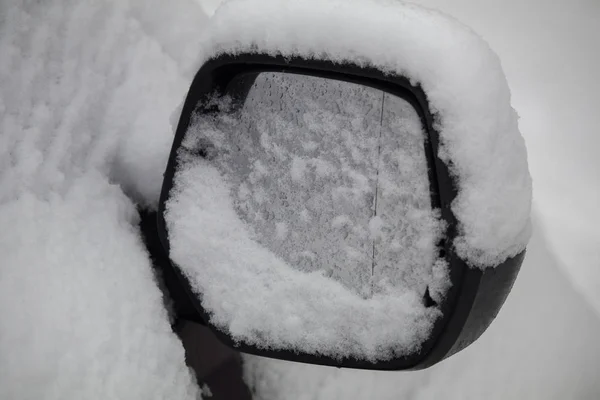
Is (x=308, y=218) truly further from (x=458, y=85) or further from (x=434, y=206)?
(x=458, y=85)

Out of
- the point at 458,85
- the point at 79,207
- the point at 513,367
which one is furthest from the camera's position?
the point at 513,367

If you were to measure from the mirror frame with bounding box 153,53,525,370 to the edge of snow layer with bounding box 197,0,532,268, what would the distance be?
0.04ft

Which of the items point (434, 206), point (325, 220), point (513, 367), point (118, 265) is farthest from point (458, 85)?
point (513, 367)

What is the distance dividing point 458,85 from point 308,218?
0.42 metres

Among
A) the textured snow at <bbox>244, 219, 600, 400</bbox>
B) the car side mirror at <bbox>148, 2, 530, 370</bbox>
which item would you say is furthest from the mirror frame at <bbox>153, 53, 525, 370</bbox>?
the textured snow at <bbox>244, 219, 600, 400</bbox>

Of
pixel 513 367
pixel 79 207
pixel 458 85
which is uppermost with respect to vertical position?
pixel 458 85

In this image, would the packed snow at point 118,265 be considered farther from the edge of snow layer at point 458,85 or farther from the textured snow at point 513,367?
the edge of snow layer at point 458,85

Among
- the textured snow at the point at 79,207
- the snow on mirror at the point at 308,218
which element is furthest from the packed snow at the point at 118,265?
the snow on mirror at the point at 308,218

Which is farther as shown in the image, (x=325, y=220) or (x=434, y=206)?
(x=325, y=220)

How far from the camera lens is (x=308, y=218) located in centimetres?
102

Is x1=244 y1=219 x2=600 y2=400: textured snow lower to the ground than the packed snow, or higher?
lower

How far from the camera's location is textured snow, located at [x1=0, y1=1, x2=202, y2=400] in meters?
0.88

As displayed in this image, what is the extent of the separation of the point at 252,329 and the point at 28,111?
56 centimetres

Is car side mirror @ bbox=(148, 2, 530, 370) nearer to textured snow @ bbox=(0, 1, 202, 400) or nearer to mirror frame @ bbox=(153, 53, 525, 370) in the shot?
mirror frame @ bbox=(153, 53, 525, 370)
